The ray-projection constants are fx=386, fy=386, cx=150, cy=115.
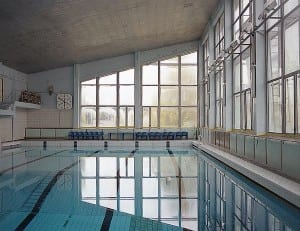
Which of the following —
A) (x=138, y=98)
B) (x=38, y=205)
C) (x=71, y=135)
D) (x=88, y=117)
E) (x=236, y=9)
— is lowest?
(x=38, y=205)

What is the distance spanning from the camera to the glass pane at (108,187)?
18.7ft

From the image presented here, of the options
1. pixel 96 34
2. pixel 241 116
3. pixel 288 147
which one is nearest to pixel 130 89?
pixel 96 34

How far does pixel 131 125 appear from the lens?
65.7ft

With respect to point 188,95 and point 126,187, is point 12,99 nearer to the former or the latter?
point 188,95

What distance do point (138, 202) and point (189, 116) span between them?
14994mm

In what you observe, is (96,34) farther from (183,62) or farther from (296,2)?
(296,2)

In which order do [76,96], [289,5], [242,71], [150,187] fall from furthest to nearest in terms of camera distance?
[76,96]
[242,71]
[289,5]
[150,187]

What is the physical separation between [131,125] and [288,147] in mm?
14287

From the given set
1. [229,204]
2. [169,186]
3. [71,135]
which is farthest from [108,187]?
[71,135]

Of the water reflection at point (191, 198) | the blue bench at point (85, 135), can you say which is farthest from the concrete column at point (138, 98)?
the water reflection at point (191, 198)

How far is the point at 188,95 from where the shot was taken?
781 inches

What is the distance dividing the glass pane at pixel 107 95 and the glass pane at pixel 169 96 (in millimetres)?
2425

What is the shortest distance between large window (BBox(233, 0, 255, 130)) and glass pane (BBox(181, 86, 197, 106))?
295 inches

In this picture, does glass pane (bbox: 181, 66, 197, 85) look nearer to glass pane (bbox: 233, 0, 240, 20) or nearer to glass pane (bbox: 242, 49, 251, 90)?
glass pane (bbox: 233, 0, 240, 20)
